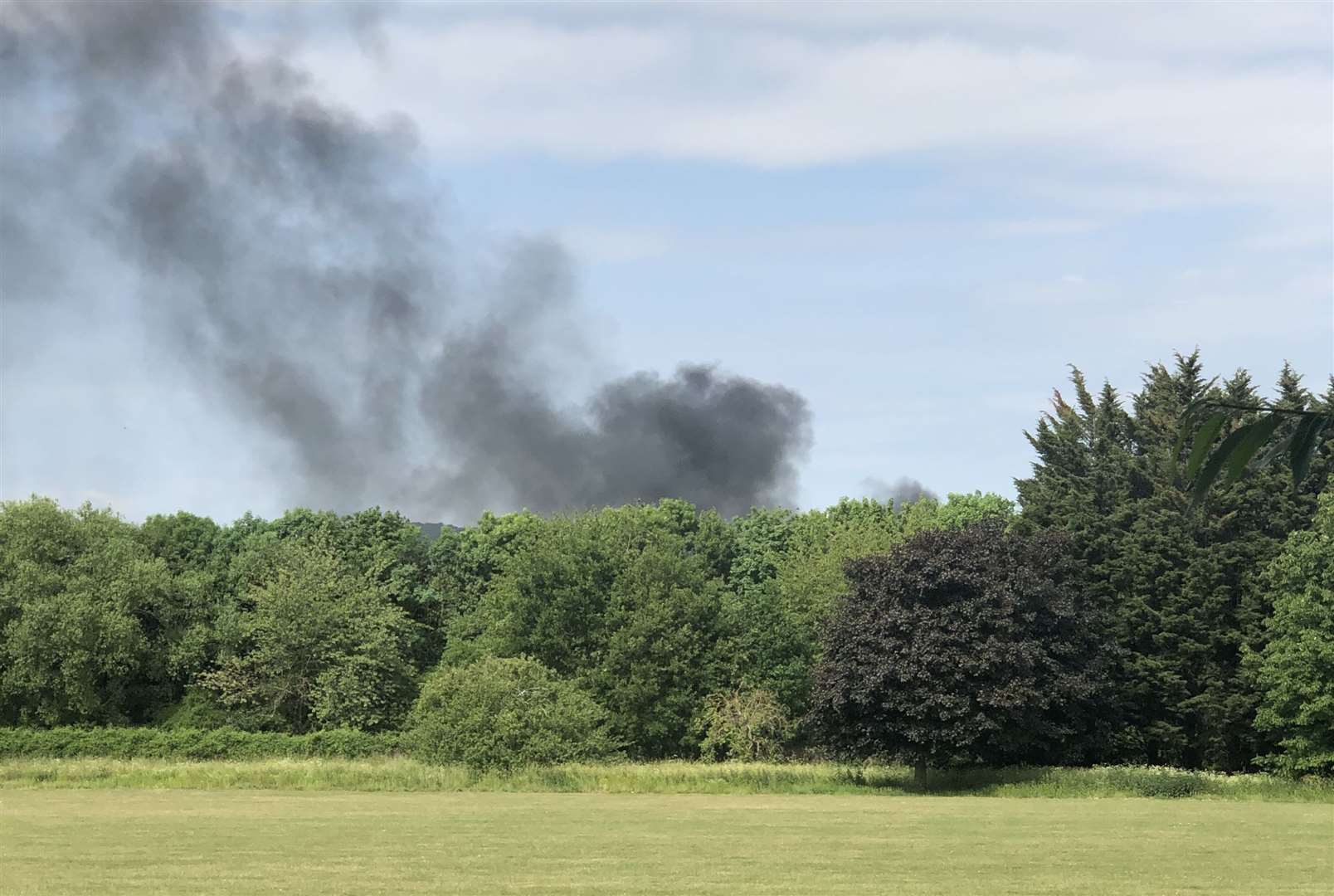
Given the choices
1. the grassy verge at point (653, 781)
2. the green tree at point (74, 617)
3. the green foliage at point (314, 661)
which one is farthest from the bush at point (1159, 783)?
the green tree at point (74, 617)

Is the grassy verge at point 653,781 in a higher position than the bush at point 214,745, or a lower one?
lower

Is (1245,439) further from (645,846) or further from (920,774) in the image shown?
(920,774)

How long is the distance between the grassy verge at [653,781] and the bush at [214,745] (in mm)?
4446

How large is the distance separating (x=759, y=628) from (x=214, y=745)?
24.6m

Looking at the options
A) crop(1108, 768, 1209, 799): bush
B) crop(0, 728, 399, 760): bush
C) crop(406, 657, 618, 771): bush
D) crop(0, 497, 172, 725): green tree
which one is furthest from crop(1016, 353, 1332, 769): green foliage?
crop(0, 497, 172, 725): green tree

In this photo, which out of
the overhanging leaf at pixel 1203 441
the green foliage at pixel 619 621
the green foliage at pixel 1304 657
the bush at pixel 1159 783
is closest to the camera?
the overhanging leaf at pixel 1203 441

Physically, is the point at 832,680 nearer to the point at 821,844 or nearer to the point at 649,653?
the point at 649,653

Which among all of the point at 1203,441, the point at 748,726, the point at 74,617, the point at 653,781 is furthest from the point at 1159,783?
the point at 1203,441

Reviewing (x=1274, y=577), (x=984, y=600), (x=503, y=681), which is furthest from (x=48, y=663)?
(x=1274, y=577)

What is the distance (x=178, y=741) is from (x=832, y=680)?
26351 millimetres

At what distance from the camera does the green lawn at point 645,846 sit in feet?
72.4

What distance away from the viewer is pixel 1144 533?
5981cm

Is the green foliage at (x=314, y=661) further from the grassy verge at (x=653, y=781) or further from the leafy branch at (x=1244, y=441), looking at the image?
the leafy branch at (x=1244, y=441)

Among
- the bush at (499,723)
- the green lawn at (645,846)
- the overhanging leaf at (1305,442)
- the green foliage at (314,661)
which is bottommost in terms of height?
the green lawn at (645,846)
